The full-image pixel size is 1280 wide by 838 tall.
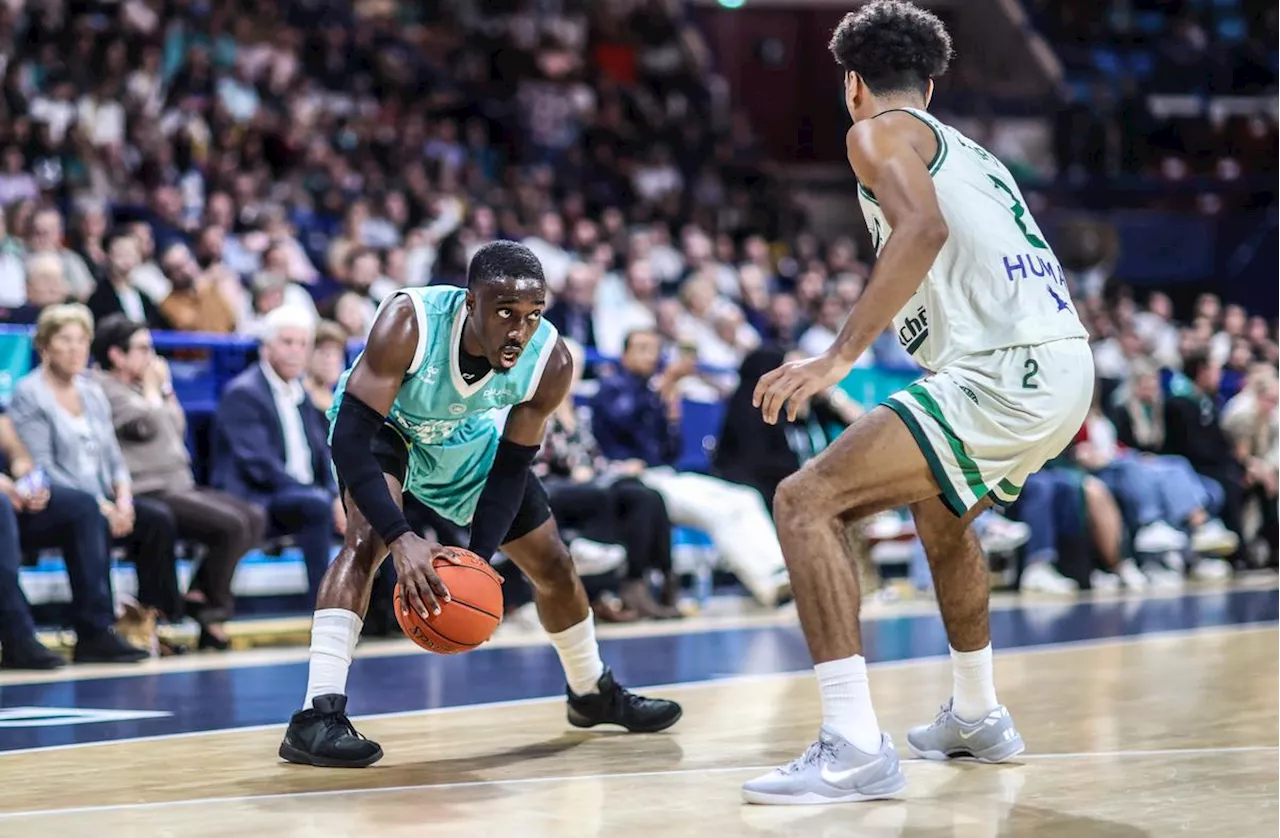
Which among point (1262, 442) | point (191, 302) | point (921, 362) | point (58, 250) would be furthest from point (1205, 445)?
point (921, 362)

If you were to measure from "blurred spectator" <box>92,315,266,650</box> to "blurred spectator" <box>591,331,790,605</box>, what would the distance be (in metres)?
2.42

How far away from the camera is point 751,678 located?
6.10 meters

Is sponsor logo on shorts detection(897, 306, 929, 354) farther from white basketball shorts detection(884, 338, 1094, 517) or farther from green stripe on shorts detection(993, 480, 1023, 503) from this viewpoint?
green stripe on shorts detection(993, 480, 1023, 503)

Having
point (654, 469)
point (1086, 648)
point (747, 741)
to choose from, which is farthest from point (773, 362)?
point (747, 741)

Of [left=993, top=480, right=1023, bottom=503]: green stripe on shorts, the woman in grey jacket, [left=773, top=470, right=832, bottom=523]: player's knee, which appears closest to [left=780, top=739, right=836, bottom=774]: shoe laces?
[left=773, top=470, right=832, bottom=523]: player's knee

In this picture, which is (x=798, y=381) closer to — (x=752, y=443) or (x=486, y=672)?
(x=486, y=672)

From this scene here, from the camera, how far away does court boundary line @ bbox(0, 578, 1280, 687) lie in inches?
252

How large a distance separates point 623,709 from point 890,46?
2.02 metres

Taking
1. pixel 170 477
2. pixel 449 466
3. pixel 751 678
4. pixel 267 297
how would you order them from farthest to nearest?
pixel 267 297 → pixel 170 477 → pixel 751 678 → pixel 449 466

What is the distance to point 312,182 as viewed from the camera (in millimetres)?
13203

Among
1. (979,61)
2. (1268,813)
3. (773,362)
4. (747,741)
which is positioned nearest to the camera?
(1268,813)

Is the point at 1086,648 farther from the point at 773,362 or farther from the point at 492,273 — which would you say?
the point at 492,273

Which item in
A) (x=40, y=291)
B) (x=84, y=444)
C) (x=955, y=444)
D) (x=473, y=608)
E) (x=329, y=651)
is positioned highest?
(x=40, y=291)

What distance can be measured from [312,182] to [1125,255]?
961cm
